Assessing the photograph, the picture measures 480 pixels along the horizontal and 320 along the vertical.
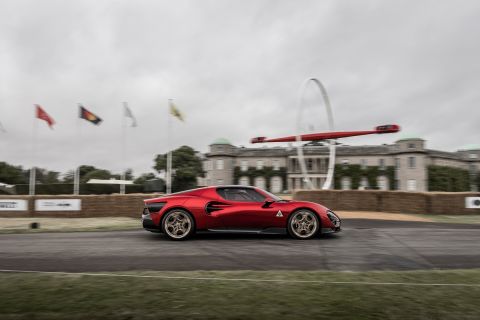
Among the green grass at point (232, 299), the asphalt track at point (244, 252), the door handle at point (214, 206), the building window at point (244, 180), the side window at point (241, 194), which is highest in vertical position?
the building window at point (244, 180)

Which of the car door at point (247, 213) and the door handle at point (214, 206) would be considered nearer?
the car door at point (247, 213)

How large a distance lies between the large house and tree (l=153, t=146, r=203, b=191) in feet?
10.9

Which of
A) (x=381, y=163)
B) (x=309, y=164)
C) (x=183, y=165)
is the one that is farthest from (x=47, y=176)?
(x=381, y=163)

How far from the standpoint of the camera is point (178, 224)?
24.0 feet

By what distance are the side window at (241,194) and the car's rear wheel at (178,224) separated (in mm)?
914

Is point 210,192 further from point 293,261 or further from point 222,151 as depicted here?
point 222,151

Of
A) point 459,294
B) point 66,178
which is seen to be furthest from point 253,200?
point 66,178

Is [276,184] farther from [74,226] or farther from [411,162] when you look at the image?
[74,226]

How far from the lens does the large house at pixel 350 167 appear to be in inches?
2665

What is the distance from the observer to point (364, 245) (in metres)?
6.58

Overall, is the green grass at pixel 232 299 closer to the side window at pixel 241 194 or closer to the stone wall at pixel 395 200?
the side window at pixel 241 194

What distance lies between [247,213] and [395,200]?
39.8 ft

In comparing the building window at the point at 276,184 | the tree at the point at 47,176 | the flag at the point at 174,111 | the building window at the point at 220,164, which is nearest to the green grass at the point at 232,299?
the flag at the point at 174,111

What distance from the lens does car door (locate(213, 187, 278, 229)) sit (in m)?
7.14
